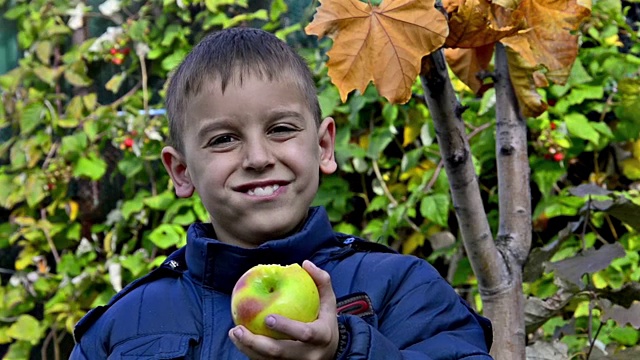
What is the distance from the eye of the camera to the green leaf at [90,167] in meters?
4.07

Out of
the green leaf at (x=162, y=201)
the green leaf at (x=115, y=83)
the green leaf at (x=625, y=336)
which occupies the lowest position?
the green leaf at (x=162, y=201)

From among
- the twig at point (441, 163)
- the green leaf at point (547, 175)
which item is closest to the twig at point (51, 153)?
the twig at point (441, 163)

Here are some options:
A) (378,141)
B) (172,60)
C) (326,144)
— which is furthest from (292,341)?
(172,60)

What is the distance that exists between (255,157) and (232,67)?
16cm

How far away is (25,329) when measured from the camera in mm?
4133

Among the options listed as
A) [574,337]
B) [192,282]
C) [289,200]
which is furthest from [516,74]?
[574,337]

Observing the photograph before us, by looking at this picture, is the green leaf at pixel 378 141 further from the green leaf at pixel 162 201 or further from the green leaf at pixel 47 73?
the green leaf at pixel 47 73

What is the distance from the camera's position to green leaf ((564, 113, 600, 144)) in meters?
3.04

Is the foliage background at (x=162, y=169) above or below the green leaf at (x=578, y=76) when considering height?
below

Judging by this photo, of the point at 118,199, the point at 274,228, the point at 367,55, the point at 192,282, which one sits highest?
the point at 367,55

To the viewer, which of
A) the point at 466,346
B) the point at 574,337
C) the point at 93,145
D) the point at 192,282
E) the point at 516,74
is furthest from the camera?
the point at 93,145

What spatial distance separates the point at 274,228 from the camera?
1.50 meters

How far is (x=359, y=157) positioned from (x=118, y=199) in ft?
4.39

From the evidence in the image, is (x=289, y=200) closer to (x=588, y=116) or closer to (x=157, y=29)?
(x=588, y=116)
